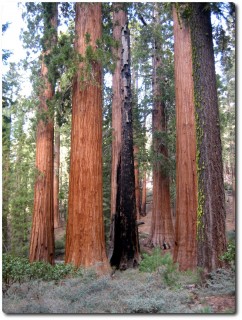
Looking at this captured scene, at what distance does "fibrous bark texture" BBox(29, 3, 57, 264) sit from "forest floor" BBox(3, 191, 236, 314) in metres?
3.30

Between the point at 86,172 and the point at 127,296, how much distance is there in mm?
1837

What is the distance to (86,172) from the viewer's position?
188 inches

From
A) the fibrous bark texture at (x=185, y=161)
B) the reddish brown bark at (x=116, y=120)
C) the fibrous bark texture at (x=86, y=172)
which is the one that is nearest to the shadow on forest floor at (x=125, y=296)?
the fibrous bark texture at (x=86, y=172)

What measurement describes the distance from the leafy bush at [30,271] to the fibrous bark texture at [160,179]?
5.91 m

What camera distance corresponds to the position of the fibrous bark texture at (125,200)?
6.89 metres

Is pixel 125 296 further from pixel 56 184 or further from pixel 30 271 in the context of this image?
pixel 56 184

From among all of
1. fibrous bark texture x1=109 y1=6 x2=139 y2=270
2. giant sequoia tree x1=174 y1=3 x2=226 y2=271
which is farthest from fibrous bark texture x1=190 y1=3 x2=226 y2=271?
fibrous bark texture x1=109 y1=6 x2=139 y2=270

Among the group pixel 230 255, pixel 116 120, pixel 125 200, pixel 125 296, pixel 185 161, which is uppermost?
pixel 116 120

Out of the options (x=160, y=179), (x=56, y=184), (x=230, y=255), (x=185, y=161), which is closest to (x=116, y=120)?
(x=185, y=161)

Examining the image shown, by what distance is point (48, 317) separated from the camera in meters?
3.33

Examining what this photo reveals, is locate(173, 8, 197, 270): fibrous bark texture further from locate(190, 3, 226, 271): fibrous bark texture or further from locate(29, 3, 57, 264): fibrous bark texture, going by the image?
locate(29, 3, 57, 264): fibrous bark texture

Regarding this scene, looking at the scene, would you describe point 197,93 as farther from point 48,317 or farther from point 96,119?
point 48,317

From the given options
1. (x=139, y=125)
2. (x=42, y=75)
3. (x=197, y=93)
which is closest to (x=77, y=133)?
(x=197, y=93)

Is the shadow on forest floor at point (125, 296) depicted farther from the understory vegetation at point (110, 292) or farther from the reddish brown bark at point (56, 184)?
the reddish brown bark at point (56, 184)
